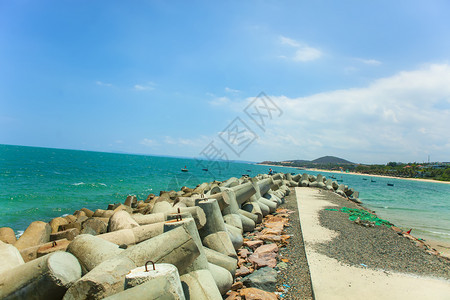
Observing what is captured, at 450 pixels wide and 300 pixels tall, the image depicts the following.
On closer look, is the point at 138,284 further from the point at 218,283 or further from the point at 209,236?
the point at 209,236

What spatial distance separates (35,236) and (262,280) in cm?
521

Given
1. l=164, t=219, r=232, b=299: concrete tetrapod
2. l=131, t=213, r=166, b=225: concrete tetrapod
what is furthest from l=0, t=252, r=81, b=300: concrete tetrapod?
l=131, t=213, r=166, b=225: concrete tetrapod

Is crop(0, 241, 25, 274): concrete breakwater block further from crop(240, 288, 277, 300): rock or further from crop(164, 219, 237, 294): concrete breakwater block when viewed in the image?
crop(240, 288, 277, 300): rock

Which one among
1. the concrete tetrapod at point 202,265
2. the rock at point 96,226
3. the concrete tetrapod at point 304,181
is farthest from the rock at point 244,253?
the concrete tetrapod at point 304,181

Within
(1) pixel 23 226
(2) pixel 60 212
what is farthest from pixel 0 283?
(2) pixel 60 212

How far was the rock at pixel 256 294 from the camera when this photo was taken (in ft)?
12.6

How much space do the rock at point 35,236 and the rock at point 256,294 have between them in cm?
478

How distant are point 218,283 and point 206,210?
147 centimetres

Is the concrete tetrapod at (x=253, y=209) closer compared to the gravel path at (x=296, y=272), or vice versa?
the gravel path at (x=296, y=272)

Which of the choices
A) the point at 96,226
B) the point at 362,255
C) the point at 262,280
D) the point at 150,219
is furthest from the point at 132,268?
the point at 362,255

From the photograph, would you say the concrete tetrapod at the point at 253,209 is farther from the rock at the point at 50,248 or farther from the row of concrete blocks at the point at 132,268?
the rock at the point at 50,248

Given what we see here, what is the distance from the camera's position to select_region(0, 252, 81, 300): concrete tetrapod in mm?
2805

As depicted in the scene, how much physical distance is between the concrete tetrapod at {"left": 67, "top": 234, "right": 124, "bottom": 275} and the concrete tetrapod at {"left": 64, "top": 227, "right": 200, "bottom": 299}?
16.6 inches

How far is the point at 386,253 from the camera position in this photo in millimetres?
6184
